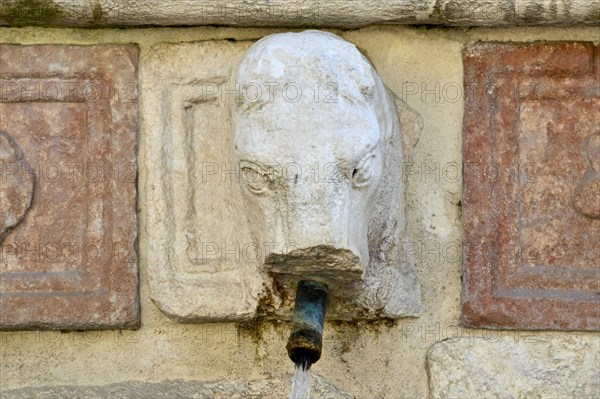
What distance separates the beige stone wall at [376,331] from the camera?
7.51ft

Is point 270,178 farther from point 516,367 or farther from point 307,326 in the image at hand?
point 516,367

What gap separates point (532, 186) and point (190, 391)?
0.64 m

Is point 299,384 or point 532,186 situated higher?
point 532,186

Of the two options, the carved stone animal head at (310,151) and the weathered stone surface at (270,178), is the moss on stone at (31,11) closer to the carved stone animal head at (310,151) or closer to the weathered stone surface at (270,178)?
the weathered stone surface at (270,178)

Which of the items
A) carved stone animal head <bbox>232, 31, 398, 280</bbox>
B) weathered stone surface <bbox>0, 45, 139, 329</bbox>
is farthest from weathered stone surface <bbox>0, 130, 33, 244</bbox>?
carved stone animal head <bbox>232, 31, 398, 280</bbox>

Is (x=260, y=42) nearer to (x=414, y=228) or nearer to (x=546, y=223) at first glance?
(x=414, y=228)

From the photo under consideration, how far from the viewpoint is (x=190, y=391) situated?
7.46ft

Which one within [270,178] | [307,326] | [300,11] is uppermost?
[300,11]

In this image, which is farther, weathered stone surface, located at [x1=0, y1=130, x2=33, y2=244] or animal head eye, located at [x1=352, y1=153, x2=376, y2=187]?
weathered stone surface, located at [x1=0, y1=130, x2=33, y2=244]

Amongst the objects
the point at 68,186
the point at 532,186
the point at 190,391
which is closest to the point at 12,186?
the point at 68,186

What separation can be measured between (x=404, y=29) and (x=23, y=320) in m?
0.77

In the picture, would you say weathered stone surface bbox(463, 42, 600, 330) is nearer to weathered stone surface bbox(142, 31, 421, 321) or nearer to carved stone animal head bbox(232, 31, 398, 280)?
weathered stone surface bbox(142, 31, 421, 321)

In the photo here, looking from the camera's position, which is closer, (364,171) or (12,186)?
(364,171)

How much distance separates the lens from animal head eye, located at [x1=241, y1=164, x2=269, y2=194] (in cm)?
208
